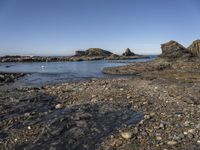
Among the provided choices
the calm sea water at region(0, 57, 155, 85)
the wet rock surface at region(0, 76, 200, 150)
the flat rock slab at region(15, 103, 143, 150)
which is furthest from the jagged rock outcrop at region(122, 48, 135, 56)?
the flat rock slab at region(15, 103, 143, 150)

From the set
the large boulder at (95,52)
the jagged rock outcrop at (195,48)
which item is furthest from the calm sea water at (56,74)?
the large boulder at (95,52)

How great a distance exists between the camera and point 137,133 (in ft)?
36.1

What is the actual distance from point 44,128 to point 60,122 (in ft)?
3.47

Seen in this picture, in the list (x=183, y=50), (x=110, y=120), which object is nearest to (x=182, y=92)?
(x=110, y=120)

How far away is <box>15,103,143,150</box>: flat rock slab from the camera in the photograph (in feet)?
33.4

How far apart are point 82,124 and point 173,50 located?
131ft

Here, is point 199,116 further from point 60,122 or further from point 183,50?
point 183,50

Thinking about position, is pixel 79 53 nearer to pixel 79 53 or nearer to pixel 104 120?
pixel 79 53

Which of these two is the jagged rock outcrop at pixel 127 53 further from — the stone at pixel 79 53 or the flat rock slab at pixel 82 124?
the flat rock slab at pixel 82 124

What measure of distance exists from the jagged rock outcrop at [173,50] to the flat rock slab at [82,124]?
34.4 meters

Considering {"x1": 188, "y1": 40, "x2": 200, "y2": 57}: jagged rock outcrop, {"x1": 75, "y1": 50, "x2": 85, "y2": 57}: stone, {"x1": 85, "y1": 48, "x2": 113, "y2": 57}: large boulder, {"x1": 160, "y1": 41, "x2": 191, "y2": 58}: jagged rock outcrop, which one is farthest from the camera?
{"x1": 75, "y1": 50, "x2": 85, "y2": 57}: stone

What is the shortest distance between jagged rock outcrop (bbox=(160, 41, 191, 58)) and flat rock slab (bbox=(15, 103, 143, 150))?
1355 inches

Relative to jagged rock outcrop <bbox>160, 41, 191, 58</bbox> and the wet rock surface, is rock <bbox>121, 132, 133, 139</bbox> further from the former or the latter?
jagged rock outcrop <bbox>160, 41, 191, 58</bbox>

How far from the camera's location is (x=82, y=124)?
1238 cm
